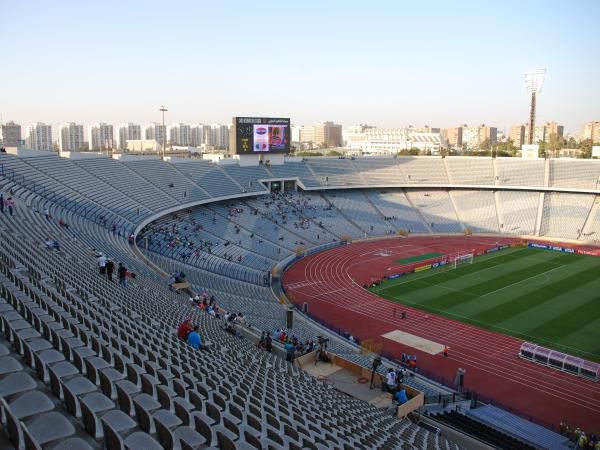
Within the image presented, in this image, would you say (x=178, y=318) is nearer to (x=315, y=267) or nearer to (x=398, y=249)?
(x=315, y=267)

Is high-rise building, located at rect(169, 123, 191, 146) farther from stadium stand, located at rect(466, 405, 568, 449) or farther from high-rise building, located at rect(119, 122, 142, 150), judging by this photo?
stadium stand, located at rect(466, 405, 568, 449)

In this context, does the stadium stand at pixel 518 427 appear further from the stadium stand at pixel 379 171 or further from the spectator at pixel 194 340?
the stadium stand at pixel 379 171

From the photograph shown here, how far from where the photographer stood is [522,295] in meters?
34.7

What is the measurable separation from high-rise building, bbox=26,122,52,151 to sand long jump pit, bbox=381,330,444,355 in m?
142

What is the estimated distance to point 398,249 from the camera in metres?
49.8

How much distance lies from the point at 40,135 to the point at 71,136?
10.4 meters

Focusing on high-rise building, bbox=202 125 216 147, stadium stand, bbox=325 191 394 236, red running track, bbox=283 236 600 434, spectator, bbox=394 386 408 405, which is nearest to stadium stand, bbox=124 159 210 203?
red running track, bbox=283 236 600 434

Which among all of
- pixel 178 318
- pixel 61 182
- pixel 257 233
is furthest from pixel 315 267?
pixel 178 318

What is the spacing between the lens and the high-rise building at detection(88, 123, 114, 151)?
15850 centimetres

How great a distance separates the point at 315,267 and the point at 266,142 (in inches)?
859

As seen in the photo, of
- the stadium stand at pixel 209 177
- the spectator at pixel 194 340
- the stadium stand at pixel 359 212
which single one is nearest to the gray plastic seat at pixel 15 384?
the spectator at pixel 194 340

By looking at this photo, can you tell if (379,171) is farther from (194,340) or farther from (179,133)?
(179,133)

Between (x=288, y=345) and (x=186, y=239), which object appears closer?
(x=288, y=345)

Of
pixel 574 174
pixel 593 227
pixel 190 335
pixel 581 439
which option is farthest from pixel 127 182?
pixel 574 174
